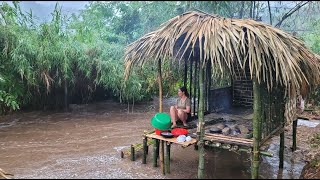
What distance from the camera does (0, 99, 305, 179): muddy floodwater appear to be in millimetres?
5640

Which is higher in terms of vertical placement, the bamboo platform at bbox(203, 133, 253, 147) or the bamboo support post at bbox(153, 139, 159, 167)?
the bamboo platform at bbox(203, 133, 253, 147)

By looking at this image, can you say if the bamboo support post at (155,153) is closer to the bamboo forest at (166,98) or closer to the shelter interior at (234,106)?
the bamboo forest at (166,98)

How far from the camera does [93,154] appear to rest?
6.82m

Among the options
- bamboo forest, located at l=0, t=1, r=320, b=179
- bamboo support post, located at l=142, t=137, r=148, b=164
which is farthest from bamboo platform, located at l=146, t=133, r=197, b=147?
bamboo support post, located at l=142, t=137, r=148, b=164

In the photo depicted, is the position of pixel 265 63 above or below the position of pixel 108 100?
above

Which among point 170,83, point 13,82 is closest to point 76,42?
point 13,82

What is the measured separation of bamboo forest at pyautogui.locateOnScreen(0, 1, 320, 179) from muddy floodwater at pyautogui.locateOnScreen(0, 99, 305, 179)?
1.3 inches

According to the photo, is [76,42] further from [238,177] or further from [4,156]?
[238,177]

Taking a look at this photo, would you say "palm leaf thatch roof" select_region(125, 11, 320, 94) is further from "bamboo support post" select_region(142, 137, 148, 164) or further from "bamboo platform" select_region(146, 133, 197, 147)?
"bamboo support post" select_region(142, 137, 148, 164)

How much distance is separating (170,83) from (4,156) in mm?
7583

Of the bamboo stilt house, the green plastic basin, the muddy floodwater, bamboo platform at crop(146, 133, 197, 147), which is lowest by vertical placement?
the muddy floodwater

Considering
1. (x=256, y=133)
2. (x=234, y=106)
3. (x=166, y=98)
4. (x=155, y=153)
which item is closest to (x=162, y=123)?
(x=155, y=153)

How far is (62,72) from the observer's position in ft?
34.3

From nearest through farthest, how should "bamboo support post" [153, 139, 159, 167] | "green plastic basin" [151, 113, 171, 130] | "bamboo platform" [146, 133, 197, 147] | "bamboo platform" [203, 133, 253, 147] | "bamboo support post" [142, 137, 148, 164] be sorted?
"bamboo platform" [203, 133, 253, 147] → "bamboo platform" [146, 133, 197, 147] → "green plastic basin" [151, 113, 171, 130] → "bamboo support post" [153, 139, 159, 167] → "bamboo support post" [142, 137, 148, 164]
